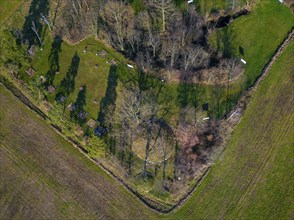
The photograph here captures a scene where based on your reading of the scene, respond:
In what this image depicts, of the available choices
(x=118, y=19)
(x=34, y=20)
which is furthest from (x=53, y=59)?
(x=118, y=19)

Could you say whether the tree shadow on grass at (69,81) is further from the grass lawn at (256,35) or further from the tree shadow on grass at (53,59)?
the grass lawn at (256,35)

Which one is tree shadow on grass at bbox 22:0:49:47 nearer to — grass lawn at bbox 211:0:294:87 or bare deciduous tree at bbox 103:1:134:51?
bare deciduous tree at bbox 103:1:134:51

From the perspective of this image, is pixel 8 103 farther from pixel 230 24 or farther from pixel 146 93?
pixel 230 24

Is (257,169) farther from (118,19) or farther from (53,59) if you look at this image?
(53,59)

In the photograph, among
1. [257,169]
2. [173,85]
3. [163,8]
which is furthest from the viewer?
[163,8]

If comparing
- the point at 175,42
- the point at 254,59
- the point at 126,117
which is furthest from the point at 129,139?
the point at 254,59

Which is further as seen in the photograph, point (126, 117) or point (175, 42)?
point (175, 42)

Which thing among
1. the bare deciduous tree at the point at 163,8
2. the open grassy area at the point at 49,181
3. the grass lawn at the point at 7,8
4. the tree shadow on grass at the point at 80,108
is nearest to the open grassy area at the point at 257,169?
the open grassy area at the point at 49,181
